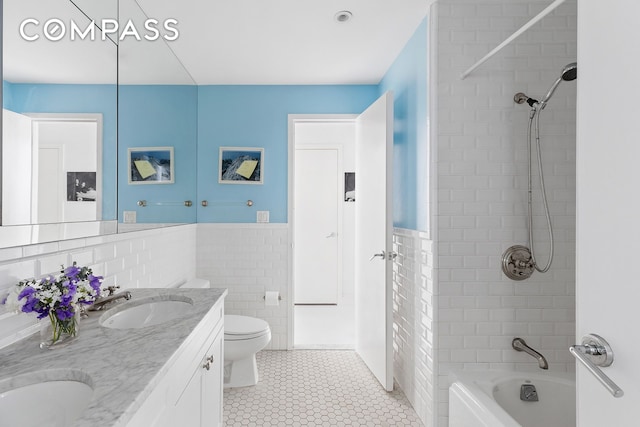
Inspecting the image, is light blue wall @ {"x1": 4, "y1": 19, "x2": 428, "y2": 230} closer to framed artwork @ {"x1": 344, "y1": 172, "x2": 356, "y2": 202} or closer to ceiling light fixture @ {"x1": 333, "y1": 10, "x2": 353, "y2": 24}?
ceiling light fixture @ {"x1": 333, "y1": 10, "x2": 353, "y2": 24}

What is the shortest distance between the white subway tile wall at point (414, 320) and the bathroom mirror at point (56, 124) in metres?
1.72

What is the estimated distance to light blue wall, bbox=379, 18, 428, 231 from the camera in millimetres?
2240

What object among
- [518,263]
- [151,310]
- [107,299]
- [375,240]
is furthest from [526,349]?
[107,299]

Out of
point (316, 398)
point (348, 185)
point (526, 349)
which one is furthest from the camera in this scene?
point (348, 185)

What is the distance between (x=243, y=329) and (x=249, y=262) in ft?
2.71

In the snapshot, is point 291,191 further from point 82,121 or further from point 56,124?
point 56,124

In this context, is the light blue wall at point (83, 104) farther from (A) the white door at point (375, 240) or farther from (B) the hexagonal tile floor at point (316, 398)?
(A) the white door at point (375, 240)

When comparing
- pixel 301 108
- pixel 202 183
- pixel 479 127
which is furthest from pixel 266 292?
pixel 479 127

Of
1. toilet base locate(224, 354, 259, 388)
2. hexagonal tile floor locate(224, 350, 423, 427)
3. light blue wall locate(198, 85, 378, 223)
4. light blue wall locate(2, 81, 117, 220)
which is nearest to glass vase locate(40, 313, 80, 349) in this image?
light blue wall locate(2, 81, 117, 220)

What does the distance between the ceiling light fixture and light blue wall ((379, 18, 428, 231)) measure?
1.55 ft

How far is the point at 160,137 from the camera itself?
2.47 meters

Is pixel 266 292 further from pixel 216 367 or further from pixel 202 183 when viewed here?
pixel 216 367
